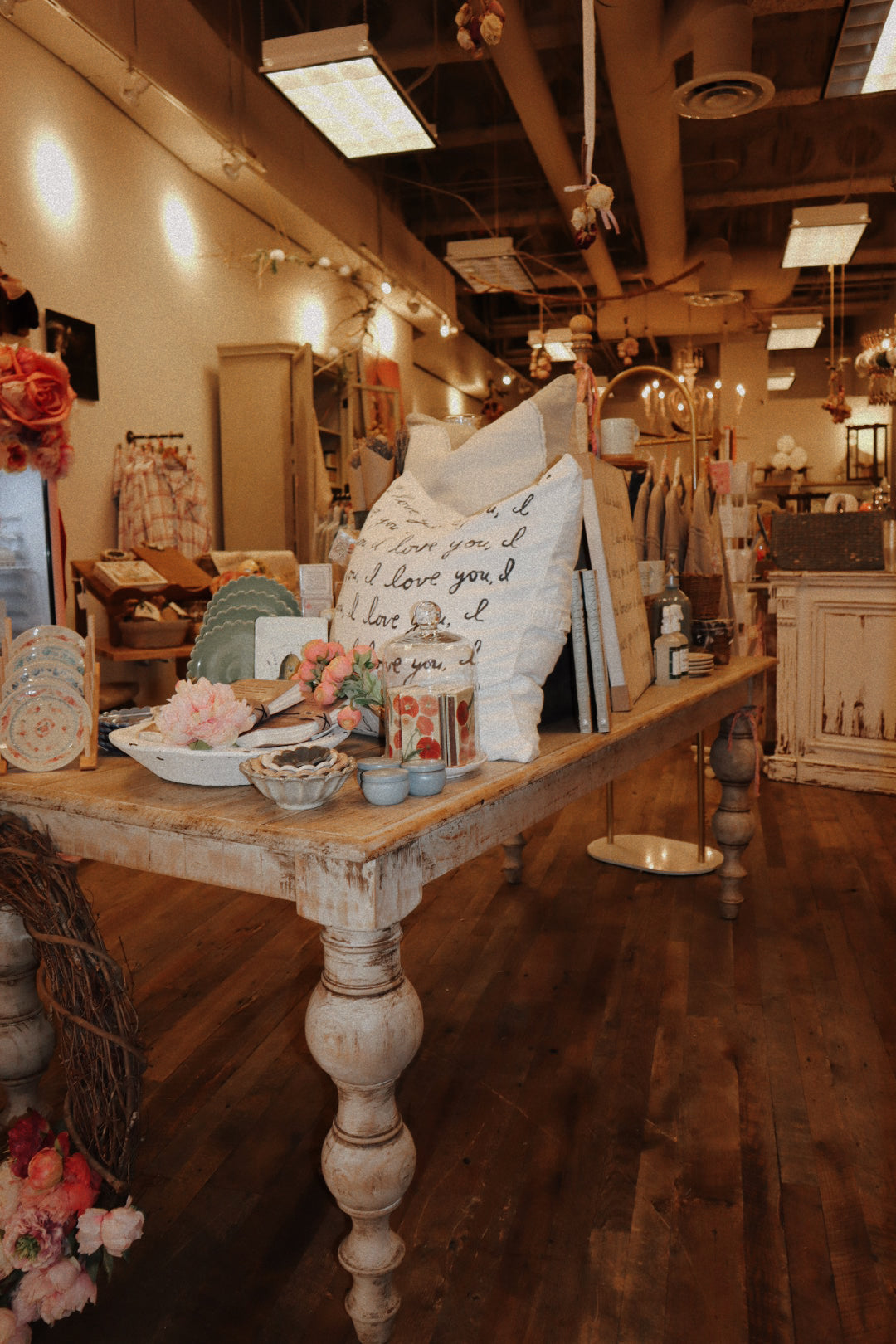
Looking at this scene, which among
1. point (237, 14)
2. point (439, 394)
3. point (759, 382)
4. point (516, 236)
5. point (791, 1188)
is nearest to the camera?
point (791, 1188)

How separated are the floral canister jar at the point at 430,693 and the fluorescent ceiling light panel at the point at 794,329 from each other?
918 cm

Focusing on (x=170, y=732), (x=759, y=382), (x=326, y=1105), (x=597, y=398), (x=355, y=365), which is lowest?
(x=326, y=1105)

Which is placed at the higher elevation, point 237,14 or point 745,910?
point 237,14

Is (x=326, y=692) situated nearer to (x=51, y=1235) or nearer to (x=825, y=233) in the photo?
(x=51, y=1235)

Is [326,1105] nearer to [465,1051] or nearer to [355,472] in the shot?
[465,1051]

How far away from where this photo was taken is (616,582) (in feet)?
6.00

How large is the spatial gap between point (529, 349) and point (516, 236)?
11.6ft

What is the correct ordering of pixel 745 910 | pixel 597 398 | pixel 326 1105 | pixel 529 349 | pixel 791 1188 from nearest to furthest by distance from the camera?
pixel 791 1188, pixel 326 1105, pixel 597 398, pixel 745 910, pixel 529 349

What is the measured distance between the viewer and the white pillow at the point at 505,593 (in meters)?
1.38

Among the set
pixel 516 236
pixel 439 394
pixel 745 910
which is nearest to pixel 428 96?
pixel 516 236

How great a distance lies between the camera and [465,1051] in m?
1.98

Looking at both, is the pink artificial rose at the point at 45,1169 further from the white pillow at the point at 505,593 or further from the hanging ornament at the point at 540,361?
the hanging ornament at the point at 540,361

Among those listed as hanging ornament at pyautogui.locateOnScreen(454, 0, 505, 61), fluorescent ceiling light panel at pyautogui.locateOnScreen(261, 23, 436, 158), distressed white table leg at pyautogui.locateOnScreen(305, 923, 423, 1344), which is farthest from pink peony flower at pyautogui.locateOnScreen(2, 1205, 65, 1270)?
fluorescent ceiling light panel at pyautogui.locateOnScreen(261, 23, 436, 158)

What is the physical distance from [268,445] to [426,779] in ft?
15.8
